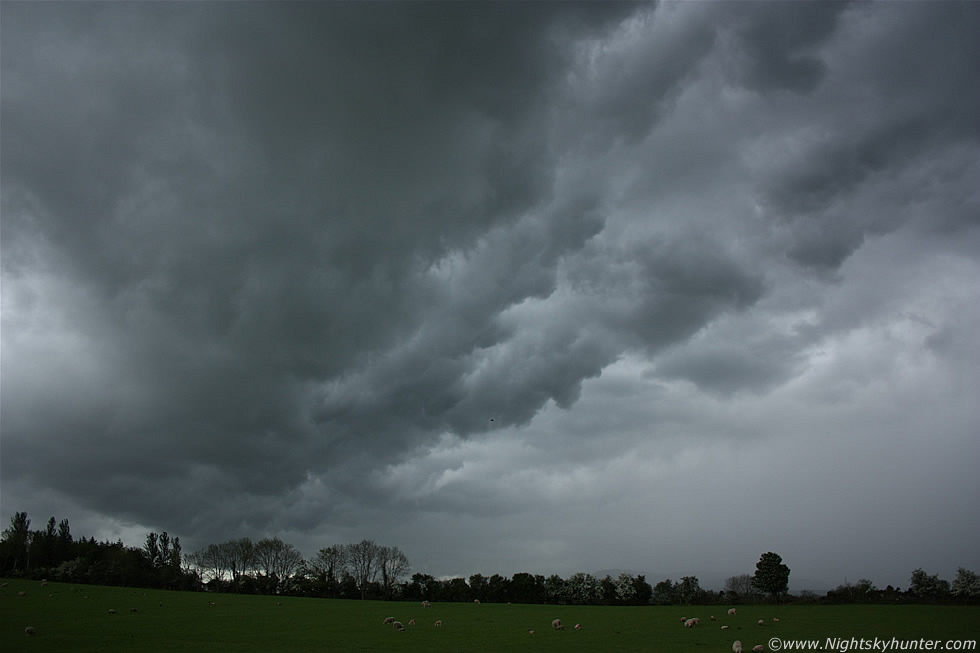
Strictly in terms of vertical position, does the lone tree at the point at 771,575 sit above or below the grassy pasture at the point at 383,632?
below

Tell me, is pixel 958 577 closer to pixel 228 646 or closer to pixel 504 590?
pixel 504 590

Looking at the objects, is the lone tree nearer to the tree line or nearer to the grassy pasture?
the tree line

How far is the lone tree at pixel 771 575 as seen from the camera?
4496 inches

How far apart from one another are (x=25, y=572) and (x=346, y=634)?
12394cm

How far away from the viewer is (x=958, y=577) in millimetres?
90625

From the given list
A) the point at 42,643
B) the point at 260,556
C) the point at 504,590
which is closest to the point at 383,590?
the point at 504,590

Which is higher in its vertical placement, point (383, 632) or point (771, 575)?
point (383, 632)

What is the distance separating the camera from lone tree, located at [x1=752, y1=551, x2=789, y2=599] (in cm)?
11419

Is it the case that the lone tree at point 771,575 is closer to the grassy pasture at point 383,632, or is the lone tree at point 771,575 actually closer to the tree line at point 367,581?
the tree line at point 367,581

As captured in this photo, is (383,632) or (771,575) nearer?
(383,632)

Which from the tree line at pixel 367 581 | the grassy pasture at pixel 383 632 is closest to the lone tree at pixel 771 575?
the tree line at pixel 367 581

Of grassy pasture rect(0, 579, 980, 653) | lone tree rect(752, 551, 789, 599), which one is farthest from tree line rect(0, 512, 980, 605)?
grassy pasture rect(0, 579, 980, 653)

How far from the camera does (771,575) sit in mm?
114625

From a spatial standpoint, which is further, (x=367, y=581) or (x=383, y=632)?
(x=367, y=581)
